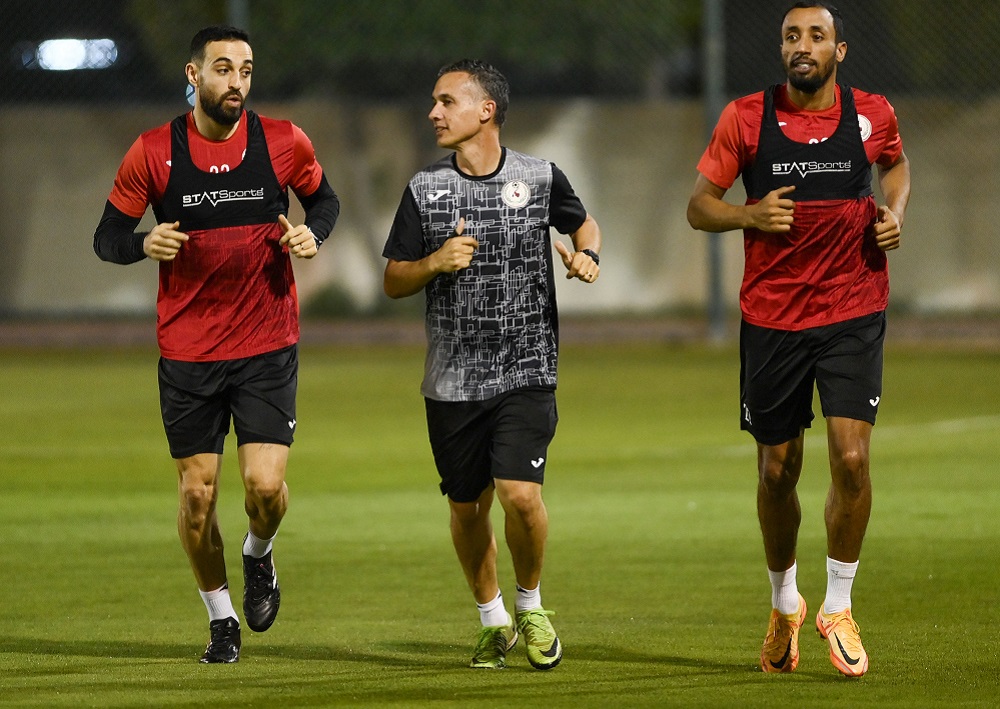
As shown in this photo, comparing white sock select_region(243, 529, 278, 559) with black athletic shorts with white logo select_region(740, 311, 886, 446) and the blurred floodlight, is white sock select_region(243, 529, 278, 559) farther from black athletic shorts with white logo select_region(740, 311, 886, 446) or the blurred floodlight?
the blurred floodlight

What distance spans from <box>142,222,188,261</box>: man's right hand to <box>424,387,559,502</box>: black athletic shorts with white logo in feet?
3.62

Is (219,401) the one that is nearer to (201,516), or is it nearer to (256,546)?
(201,516)

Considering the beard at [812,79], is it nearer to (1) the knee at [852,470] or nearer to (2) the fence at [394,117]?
(1) the knee at [852,470]

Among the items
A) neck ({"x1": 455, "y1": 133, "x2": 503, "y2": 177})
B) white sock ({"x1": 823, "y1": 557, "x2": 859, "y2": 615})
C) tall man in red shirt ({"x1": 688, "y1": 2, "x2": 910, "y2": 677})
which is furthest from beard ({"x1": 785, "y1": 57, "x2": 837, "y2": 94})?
white sock ({"x1": 823, "y1": 557, "x2": 859, "y2": 615})

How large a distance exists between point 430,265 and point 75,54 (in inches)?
673

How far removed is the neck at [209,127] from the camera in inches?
258

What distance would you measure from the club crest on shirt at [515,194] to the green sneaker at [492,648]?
5.22 ft

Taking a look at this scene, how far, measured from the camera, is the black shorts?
654 centimetres

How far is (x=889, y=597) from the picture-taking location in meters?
7.29

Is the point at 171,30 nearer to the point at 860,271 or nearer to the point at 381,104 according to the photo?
the point at 381,104

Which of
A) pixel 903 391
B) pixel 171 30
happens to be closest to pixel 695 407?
pixel 903 391

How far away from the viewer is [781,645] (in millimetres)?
6020

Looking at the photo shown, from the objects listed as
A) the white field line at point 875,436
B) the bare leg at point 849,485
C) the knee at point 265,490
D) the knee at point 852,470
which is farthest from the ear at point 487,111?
the white field line at point 875,436

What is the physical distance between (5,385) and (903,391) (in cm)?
856
